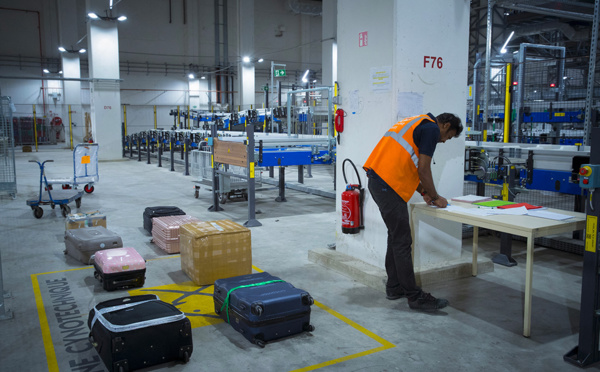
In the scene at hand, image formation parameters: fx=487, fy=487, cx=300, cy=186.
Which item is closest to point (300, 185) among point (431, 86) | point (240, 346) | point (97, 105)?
point (431, 86)

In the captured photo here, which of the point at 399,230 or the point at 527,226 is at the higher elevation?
the point at 527,226

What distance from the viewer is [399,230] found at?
13.2 feet

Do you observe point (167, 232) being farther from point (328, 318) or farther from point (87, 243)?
point (328, 318)

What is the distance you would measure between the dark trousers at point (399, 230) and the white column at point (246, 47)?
20150 mm

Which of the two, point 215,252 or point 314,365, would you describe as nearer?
point 314,365

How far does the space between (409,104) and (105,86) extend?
16.2 m

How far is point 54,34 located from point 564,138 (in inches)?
954

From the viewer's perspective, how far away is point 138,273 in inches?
184

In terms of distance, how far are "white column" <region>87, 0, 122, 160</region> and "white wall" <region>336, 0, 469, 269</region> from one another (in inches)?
591

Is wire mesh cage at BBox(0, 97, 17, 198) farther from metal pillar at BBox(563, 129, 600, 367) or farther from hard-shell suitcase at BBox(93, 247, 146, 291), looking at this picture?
metal pillar at BBox(563, 129, 600, 367)

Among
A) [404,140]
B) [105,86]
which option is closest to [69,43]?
[105,86]

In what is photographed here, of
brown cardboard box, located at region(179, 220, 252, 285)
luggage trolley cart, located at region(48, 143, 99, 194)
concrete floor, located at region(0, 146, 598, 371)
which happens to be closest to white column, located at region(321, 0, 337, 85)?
luggage trolley cart, located at region(48, 143, 99, 194)

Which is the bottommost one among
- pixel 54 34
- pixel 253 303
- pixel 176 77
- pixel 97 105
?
pixel 253 303

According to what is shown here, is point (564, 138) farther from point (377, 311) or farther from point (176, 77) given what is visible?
point (176, 77)
